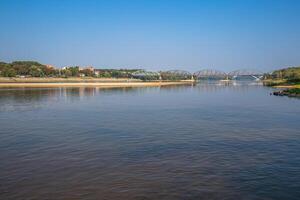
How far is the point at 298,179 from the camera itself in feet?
45.3

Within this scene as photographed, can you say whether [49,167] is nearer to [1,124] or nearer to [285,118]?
[1,124]

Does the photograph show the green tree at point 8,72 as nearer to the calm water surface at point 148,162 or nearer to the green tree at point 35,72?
the green tree at point 35,72

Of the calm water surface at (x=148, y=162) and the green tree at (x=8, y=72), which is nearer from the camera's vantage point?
the calm water surface at (x=148, y=162)

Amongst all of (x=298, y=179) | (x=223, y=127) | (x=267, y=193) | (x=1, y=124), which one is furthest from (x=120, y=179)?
(x=1, y=124)

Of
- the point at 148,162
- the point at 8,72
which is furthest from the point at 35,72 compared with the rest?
the point at 148,162

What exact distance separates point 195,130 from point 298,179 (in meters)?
12.9

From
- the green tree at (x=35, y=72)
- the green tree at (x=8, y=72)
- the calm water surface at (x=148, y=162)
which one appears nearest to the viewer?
the calm water surface at (x=148, y=162)

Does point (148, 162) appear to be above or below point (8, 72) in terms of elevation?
below

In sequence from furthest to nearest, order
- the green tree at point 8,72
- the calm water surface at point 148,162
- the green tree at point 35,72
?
the green tree at point 35,72 < the green tree at point 8,72 < the calm water surface at point 148,162

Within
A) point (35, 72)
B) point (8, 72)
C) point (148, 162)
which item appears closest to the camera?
point (148, 162)

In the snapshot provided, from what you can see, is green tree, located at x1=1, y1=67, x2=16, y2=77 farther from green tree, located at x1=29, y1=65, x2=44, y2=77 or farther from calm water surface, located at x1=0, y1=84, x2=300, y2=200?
calm water surface, located at x1=0, y1=84, x2=300, y2=200

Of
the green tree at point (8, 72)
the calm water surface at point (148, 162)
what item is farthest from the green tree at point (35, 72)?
the calm water surface at point (148, 162)

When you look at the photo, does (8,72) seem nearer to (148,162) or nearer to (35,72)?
(35,72)

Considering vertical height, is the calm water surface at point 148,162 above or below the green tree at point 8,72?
below
